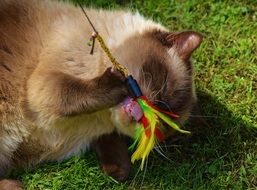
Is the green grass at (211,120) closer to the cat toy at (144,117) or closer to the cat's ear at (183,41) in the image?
the cat toy at (144,117)

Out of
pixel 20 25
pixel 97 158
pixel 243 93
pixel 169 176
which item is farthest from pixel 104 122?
pixel 243 93

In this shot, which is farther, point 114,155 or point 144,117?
point 114,155

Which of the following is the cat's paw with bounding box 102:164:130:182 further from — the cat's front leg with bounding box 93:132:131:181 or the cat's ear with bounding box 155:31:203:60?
the cat's ear with bounding box 155:31:203:60

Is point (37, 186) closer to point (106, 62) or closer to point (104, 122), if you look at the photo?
point (104, 122)

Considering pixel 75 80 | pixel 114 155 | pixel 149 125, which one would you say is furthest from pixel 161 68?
pixel 114 155

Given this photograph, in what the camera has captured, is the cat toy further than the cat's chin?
Answer: No

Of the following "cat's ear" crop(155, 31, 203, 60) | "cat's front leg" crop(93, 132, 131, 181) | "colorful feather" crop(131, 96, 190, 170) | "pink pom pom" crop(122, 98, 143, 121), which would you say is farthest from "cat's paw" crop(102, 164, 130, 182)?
"cat's ear" crop(155, 31, 203, 60)

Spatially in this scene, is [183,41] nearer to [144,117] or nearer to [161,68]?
[161,68]

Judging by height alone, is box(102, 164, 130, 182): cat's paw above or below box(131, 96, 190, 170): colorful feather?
below
